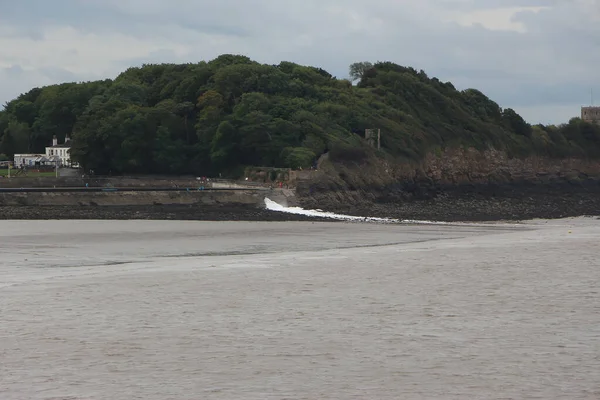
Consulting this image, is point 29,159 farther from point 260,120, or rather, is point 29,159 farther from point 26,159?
point 260,120

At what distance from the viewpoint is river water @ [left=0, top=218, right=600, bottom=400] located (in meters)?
12.3

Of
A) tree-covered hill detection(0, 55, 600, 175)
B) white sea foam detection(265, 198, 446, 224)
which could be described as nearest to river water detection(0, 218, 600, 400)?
white sea foam detection(265, 198, 446, 224)

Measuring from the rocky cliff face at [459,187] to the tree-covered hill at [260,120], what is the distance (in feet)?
7.13

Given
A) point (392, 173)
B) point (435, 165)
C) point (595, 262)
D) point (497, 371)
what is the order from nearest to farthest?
point (497, 371) → point (595, 262) → point (392, 173) → point (435, 165)

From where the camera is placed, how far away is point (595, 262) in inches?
1041

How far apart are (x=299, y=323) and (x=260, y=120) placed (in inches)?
2431

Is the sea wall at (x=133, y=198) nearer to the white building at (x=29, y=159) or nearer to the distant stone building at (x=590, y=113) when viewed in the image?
the white building at (x=29, y=159)

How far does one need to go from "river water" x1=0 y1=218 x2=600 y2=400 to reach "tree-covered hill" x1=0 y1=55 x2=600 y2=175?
45.7m

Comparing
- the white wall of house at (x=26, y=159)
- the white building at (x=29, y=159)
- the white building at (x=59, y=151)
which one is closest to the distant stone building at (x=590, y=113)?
the white building at (x=59, y=151)

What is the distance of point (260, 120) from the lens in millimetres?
77562

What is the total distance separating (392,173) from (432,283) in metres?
56.1

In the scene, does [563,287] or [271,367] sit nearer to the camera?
[271,367]

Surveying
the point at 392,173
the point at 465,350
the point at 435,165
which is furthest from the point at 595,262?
the point at 435,165

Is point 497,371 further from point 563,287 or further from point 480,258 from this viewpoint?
point 480,258
